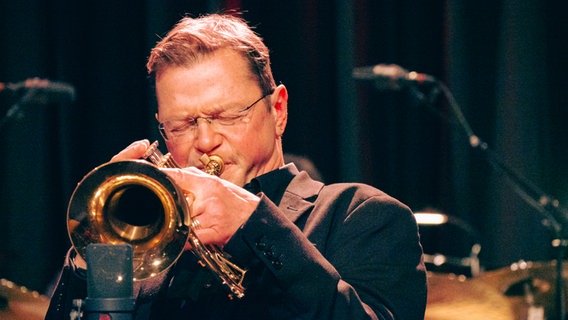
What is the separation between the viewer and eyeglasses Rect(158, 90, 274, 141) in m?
2.38

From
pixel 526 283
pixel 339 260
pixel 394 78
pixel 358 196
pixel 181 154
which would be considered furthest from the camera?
pixel 394 78

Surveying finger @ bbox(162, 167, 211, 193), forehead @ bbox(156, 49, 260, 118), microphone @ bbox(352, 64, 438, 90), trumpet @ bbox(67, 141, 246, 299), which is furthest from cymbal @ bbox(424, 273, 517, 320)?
finger @ bbox(162, 167, 211, 193)

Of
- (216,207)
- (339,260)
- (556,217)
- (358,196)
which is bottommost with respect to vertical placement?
(556,217)

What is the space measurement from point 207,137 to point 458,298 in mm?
1401

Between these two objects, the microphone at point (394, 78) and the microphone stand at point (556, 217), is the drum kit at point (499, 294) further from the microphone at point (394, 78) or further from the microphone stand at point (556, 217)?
the microphone at point (394, 78)

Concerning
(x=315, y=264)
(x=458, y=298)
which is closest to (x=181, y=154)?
(x=315, y=264)

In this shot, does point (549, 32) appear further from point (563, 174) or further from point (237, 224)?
point (237, 224)

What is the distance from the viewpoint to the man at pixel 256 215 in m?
1.92

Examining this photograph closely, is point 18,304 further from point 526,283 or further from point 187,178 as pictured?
point 526,283

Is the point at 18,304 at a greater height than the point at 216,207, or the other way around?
the point at 216,207

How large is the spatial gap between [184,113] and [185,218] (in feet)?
1.71

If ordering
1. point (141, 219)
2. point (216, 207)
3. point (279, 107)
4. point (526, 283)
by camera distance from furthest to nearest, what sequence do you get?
1. point (526, 283)
2. point (279, 107)
3. point (141, 219)
4. point (216, 207)

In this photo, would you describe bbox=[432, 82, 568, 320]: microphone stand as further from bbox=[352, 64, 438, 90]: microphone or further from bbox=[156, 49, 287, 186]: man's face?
bbox=[156, 49, 287, 186]: man's face

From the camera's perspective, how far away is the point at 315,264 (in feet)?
6.34
